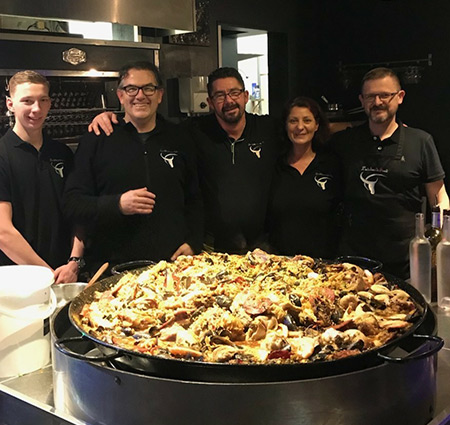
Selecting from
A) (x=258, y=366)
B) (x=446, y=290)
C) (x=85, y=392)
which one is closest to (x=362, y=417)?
(x=258, y=366)

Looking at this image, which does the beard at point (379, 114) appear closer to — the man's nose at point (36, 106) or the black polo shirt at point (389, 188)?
the black polo shirt at point (389, 188)

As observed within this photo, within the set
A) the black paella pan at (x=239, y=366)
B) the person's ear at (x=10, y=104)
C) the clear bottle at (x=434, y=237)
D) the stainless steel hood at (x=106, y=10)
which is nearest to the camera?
the black paella pan at (x=239, y=366)

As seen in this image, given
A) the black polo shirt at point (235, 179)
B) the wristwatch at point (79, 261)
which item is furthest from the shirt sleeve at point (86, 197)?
the black polo shirt at point (235, 179)

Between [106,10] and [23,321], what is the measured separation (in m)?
1.32

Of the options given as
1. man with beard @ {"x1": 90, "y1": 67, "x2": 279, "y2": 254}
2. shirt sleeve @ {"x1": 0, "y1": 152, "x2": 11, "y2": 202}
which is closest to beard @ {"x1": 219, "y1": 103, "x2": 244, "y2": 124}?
man with beard @ {"x1": 90, "y1": 67, "x2": 279, "y2": 254}

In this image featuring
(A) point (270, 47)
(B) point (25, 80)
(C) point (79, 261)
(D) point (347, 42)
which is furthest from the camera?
(D) point (347, 42)

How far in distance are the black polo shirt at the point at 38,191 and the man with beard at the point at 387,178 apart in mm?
1395

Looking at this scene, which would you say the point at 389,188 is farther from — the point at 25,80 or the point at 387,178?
the point at 25,80

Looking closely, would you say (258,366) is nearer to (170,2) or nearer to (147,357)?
(147,357)

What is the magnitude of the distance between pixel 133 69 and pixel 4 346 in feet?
5.07

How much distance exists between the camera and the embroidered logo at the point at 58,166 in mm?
2797

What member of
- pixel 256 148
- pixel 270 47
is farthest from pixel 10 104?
pixel 270 47

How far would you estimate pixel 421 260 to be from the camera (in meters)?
2.06

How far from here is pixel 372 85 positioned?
9.41 feet
